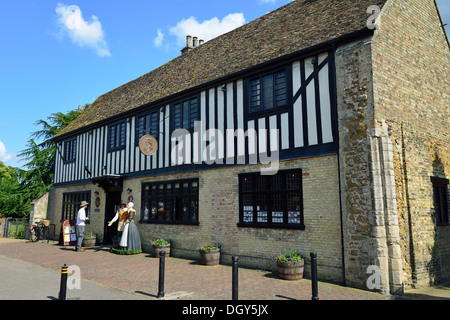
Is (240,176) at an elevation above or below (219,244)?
above

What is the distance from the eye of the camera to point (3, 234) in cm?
2355

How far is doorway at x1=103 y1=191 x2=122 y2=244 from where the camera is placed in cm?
1661

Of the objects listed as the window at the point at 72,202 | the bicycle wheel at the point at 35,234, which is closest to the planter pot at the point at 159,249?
the window at the point at 72,202

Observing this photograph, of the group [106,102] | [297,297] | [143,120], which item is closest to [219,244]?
[297,297]

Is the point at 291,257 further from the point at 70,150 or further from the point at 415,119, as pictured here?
the point at 70,150

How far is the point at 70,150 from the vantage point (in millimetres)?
20281

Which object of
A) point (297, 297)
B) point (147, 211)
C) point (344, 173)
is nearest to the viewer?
point (297, 297)

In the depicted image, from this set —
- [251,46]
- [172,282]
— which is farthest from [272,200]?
[251,46]

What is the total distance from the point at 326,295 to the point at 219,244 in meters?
4.74

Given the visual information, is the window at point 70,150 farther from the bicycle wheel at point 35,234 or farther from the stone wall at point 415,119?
the stone wall at point 415,119

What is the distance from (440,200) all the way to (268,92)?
618 cm

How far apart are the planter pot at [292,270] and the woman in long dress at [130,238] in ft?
23.3
